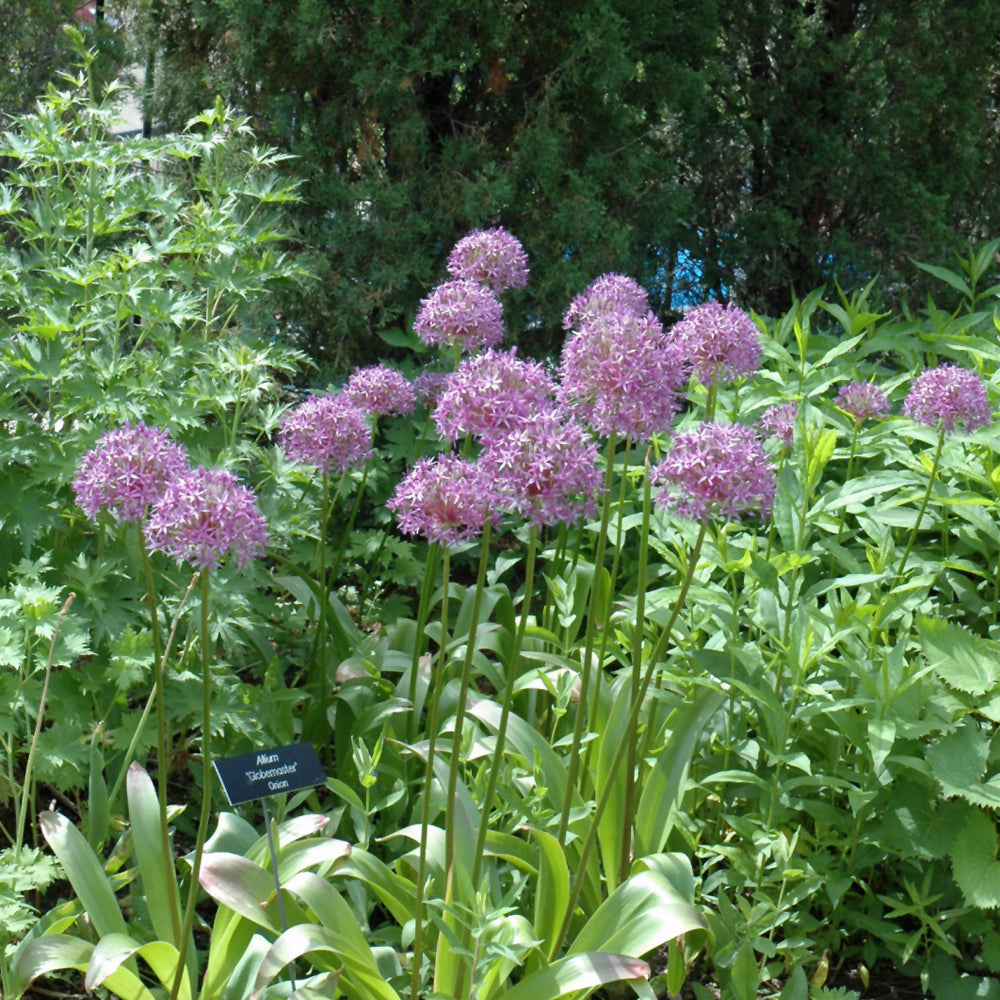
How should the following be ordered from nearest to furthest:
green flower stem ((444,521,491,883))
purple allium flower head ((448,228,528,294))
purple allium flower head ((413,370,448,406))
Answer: green flower stem ((444,521,491,883)) < purple allium flower head ((448,228,528,294)) < purple allium flower head ((413,370,448,406))

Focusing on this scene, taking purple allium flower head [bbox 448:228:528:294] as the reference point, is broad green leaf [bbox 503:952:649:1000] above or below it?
below

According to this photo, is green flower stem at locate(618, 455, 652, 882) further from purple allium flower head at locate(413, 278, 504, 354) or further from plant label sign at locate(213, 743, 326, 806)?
purple allium flower head at locate(413, 278, 504, 354)

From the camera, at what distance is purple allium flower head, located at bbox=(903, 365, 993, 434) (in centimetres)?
290

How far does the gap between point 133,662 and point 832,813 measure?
1729 millimetres

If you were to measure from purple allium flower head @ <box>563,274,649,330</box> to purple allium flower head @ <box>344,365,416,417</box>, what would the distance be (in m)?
0.60

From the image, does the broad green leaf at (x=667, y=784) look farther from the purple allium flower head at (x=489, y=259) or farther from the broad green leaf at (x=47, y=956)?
the purple allium flower head at (x=489, y=259)

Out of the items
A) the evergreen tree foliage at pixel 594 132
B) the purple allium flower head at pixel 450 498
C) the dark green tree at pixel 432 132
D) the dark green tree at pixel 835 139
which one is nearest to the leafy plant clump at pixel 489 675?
the purple allium flower head at pixel 450 498

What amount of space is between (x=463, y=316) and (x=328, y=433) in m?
0.53

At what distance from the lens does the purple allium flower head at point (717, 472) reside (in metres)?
2.12

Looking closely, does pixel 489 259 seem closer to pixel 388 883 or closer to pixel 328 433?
pixel 328 433

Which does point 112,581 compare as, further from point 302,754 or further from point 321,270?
point 321,270

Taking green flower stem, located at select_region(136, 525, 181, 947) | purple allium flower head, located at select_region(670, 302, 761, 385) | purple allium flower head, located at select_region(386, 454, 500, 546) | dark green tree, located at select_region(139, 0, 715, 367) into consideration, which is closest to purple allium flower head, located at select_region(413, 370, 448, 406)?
purple allium flower head, located at select_region(670, 302, 761, 385)

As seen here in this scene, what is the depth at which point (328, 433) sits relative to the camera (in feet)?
9.68

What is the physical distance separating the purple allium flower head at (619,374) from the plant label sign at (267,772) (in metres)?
0.90
